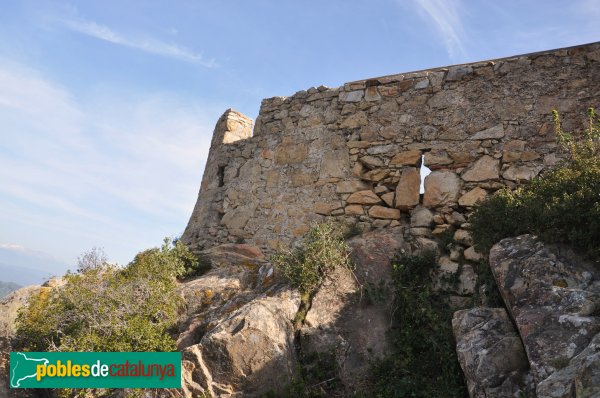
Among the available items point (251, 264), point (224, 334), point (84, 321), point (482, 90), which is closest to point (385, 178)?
point (482, 90)

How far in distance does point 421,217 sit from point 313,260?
173 cm

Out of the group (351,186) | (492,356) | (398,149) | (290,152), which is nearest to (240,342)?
(492,356)

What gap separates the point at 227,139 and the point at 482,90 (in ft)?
15.4

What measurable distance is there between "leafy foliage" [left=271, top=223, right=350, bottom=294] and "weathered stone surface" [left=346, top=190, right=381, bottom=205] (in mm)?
980

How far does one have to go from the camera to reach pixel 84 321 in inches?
234

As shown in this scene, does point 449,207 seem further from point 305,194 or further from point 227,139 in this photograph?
point 227,139

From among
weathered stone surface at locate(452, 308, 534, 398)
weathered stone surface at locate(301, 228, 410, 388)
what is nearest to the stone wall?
weathered stone surface at locate(301, 228, 410, 388)

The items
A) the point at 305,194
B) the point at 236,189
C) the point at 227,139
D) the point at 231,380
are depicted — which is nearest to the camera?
the point at 231,380

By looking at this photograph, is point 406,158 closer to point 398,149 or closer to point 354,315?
point 398,149

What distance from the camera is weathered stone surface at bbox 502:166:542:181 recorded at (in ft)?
20.2

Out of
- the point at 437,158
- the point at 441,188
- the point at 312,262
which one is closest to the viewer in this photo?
the point at 312,262

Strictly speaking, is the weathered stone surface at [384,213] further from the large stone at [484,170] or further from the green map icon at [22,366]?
the green map icon at [22,366]

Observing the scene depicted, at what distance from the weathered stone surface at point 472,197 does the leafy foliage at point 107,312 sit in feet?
13.4

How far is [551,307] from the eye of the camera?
3.94 m
